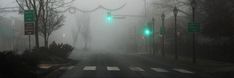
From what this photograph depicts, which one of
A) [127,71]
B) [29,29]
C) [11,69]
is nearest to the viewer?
[11,69]

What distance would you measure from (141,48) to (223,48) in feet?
183

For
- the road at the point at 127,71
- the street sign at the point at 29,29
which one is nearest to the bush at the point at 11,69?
the road at the point at 127,71

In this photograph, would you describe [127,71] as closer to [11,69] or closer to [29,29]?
[29,29]

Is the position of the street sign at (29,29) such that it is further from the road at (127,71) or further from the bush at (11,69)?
the bush at (11,69)

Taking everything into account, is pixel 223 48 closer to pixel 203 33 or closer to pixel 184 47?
pixel 203 33

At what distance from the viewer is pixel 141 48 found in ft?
328

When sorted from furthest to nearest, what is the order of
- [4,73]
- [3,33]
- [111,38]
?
[111,38] < [3,33] < [4,73]

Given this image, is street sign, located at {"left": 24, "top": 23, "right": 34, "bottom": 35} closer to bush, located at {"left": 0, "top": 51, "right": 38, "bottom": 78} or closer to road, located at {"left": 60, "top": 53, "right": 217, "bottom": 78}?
road, located at {"left": 60, "top": 53, "right": 217, "bottom": 78}

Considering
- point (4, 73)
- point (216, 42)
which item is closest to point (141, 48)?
point (216, 42)

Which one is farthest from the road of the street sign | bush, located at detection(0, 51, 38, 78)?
bush, located at detection(0, 51, 38, 78)

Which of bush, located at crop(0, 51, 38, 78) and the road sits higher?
bush, located at crop(0, 51, 38, 78)

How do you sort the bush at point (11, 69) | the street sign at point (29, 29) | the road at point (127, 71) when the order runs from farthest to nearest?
the street sign at point (29, 29)
the road at point (127, 71)
the bush at point (11, 69)

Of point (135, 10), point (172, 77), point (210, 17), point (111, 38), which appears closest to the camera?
point (172, 77)

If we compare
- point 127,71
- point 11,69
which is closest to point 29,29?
point 127,71
